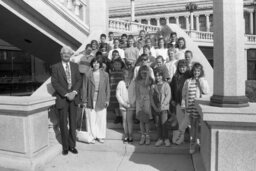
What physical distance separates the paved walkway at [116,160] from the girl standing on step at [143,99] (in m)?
0.43

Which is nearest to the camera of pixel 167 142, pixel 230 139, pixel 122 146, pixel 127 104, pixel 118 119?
pixel 230 139

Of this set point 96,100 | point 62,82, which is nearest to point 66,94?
point 62,82

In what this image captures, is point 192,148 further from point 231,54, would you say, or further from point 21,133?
point 21,133

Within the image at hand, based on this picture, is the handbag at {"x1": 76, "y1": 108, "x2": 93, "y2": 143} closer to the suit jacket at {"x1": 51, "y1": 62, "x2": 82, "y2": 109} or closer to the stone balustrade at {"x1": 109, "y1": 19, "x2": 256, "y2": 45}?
the suit jacket at {"x1": 51, "y1": 62, "x2": 82, "y2": 109}

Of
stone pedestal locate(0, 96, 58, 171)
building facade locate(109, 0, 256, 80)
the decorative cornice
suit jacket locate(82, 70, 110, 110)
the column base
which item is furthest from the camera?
the decorative cornice

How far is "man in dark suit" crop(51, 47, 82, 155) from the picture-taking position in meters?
5.17

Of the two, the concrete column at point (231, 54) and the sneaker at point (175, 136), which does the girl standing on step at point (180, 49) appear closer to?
the sneaker at point (175, 136)

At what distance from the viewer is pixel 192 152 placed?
5.12m

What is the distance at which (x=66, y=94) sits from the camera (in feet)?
16.8

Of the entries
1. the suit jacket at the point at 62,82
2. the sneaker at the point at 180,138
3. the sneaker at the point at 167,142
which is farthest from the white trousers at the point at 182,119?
the suit jacket at the point at 62,82

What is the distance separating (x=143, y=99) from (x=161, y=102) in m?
0.39

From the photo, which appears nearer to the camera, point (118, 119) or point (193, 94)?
point (193, 94)

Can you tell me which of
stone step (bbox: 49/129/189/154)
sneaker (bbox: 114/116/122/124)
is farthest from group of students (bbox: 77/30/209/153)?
sneaker (bbox: 114/116/122/124)

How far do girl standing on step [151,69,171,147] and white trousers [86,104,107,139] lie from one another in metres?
1.12
